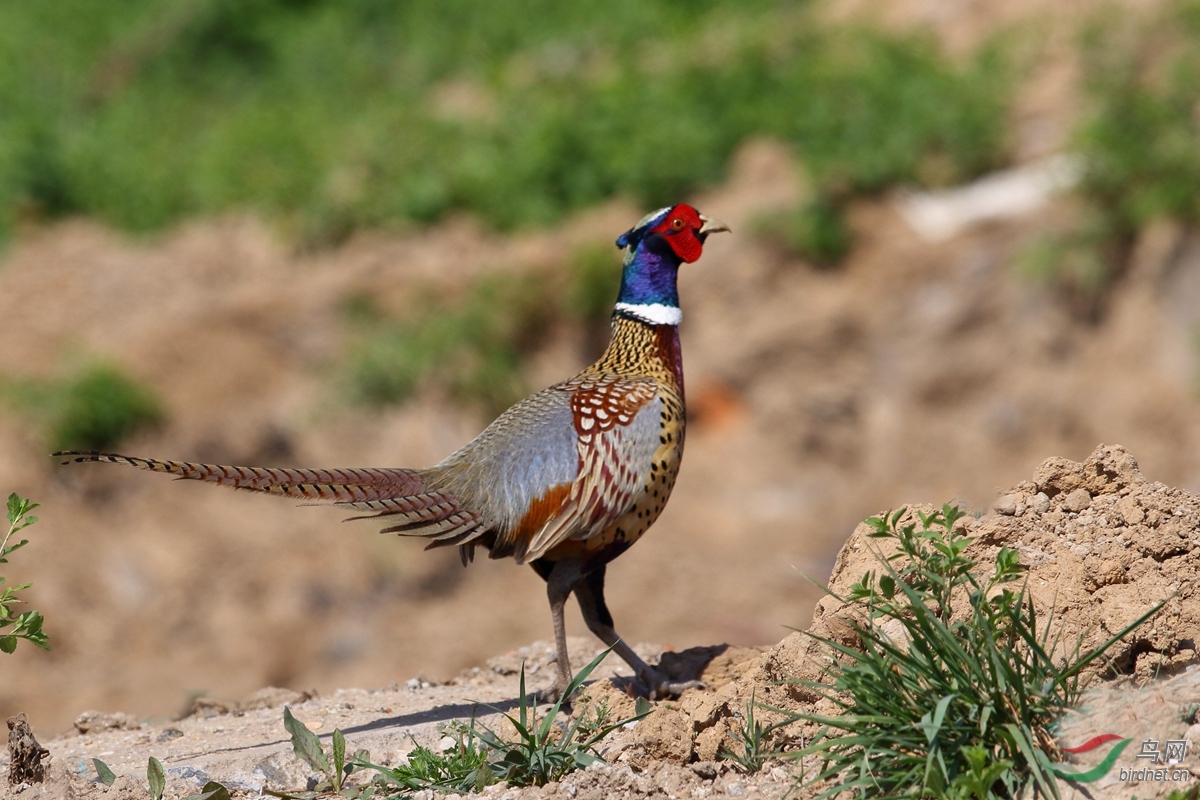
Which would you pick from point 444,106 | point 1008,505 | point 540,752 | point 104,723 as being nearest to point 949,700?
point 1008,505

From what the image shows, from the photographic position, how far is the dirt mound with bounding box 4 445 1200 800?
3.88m

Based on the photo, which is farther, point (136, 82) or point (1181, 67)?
point (136, 82)

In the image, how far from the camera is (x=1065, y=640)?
4145 millimetres

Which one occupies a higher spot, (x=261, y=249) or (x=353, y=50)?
(x=353, y=50)

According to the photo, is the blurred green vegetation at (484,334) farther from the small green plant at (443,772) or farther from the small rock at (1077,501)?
the small rock at (1077,501)

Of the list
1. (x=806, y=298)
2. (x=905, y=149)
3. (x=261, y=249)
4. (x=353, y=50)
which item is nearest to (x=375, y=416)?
(x=261, y=249)

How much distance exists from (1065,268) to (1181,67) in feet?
6.07

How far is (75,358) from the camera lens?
36.0 ft

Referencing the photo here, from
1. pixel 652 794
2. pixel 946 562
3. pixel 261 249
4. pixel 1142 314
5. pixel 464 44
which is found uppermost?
pixel 464 44

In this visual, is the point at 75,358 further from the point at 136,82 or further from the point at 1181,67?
the point at 1181,67

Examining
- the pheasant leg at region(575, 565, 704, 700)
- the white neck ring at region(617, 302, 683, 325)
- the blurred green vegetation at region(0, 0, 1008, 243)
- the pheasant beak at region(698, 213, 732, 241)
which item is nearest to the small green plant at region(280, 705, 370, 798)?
the pheasant leg at region(575, 565, 704, 700)

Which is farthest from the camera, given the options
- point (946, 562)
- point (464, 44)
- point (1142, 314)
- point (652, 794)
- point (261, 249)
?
point (464, 44)

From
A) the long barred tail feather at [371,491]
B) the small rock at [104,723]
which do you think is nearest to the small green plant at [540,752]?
the long barred tail feather at [371,491]

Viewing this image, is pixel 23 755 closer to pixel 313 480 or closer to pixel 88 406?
pixel 313 480
